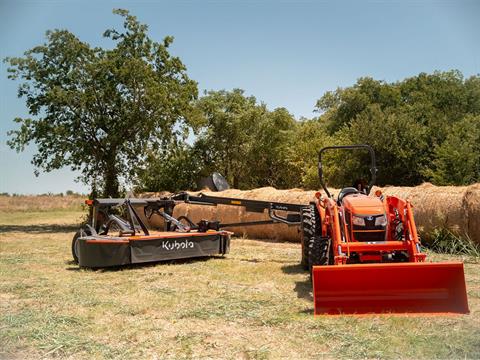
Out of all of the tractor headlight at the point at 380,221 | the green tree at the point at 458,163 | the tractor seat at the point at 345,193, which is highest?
the green tree at the point at 458,163

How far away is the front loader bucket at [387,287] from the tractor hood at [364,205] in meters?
1.12

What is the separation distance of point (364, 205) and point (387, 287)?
4.40 ft

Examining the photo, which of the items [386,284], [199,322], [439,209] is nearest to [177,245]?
[199,322]

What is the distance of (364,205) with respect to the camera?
6410 mm

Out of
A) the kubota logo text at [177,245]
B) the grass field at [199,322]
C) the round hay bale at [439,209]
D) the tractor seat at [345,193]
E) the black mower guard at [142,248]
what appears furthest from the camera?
the round hay bale at [439,209]

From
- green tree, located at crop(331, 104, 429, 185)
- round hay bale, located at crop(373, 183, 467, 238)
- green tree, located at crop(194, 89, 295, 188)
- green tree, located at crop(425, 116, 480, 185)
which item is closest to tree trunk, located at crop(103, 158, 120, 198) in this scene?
green tree, located at crop(194, 89, 295, 188)

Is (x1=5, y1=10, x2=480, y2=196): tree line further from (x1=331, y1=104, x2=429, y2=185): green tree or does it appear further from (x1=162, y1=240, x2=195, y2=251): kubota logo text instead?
(x1=162, y1=240, x2=195, y2=251): kubota logo text

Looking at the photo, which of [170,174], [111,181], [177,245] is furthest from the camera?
[170,174]

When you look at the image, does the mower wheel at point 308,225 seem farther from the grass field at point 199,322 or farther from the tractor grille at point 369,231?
the tractor grille at point 369,231

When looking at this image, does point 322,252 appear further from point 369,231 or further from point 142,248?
point 142,248

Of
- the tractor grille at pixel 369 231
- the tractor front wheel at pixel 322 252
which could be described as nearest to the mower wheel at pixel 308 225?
the tractor front wheel at pixel 322 252

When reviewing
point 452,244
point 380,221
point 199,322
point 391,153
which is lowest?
point 199,322

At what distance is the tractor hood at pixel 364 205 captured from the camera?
6316 millimetres

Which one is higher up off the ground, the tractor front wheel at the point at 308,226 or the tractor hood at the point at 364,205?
the tractor hood at the point at 364,205
